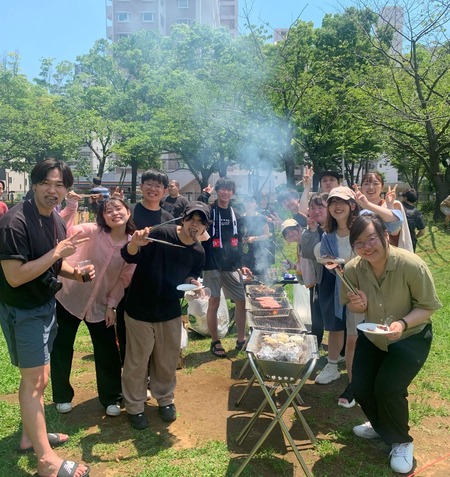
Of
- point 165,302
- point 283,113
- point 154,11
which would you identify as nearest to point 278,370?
point 165,302

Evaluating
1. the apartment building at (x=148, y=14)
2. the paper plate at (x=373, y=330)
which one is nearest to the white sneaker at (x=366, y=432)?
the paper plate at (x=373, y=330)

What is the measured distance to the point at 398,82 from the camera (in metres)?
13.2

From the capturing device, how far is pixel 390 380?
2.75 meters

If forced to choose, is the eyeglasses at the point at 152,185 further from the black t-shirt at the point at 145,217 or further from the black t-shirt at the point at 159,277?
the black t-shirt at the point at 159,277

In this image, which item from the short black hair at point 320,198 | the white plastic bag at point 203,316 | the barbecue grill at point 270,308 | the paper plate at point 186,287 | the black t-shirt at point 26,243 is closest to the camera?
the black t-shirt at point 26,243

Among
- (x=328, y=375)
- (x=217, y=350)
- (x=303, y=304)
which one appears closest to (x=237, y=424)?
(x=328, y=375)

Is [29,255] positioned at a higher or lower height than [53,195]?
lower

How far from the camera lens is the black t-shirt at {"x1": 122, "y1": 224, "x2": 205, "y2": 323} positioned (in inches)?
127

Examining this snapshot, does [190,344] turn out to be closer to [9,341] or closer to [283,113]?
[9,341]

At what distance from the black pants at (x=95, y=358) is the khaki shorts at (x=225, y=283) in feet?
5.19

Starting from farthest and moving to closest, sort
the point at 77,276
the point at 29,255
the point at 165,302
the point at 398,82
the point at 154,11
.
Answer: the point at 154,11
the point at 398,82
the point at 165,302
the point at 77,276
the point at 29,255

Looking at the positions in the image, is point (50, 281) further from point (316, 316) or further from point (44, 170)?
point (316, 316)

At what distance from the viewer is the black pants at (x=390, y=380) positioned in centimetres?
276

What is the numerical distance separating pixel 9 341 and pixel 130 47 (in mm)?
32324
